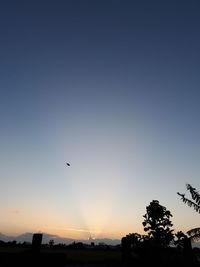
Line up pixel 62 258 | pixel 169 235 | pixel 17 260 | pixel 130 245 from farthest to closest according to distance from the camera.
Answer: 1. pixel 169 235
2. pixel 130 245
3. pixel 62 258
4. pixel 17 260

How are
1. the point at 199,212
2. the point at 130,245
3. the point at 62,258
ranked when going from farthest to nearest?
1. the point at 199,212
2. the point at 130,245
3. the point at 62,258

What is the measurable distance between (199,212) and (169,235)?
462 cm

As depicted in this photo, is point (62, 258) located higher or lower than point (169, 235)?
lower

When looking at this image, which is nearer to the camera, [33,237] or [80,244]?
[33,237]

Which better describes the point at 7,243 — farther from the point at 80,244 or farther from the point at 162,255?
the point at 162,255

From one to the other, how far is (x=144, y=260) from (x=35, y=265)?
16.9 ft

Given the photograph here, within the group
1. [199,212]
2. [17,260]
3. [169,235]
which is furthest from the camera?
[199,212]

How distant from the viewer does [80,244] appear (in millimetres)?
27188

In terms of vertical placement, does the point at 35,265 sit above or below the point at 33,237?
below

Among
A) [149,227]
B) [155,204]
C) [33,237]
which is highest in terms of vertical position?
[155,204]

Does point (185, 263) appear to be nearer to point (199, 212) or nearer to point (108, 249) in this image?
point (199, 212)

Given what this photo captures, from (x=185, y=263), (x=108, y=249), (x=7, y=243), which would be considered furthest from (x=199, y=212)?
(x=7, y=243)

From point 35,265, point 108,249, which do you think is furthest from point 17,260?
point 108,249

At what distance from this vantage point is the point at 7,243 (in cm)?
2633
